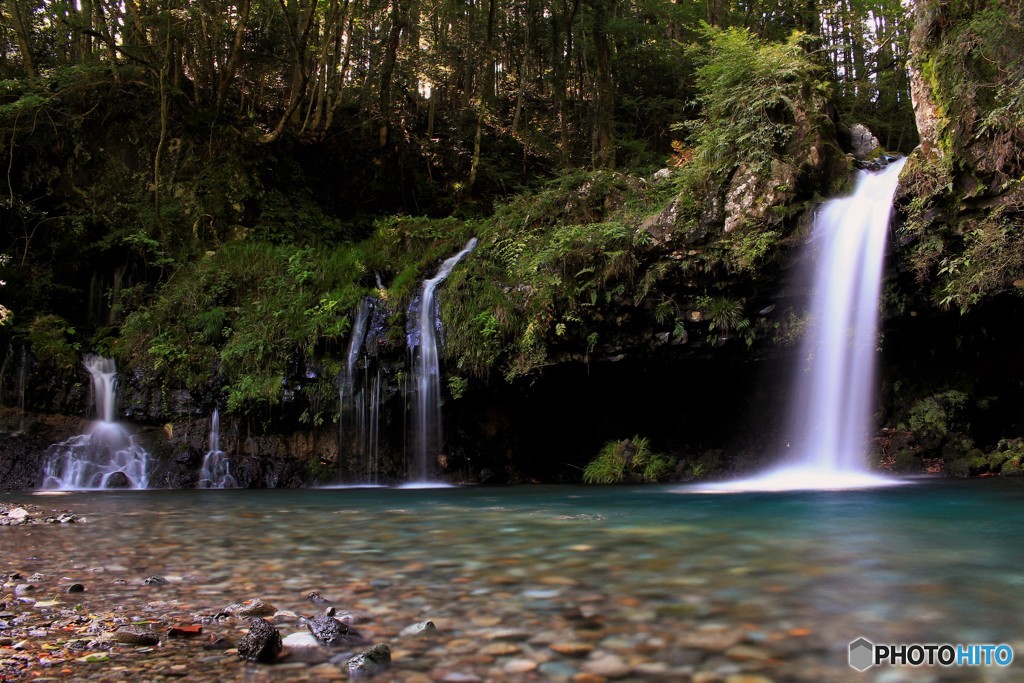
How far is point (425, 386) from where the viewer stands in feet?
35.1

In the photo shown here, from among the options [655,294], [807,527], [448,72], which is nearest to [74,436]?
[655,294]

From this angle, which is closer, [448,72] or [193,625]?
[193,625]

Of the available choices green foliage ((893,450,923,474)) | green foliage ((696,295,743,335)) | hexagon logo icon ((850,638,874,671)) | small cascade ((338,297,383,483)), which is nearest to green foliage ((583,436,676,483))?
green foliage ((696,295,743,335))

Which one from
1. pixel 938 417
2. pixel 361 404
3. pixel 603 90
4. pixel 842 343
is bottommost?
pixel 938 417

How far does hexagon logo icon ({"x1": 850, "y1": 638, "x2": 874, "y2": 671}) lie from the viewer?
209 centimetres

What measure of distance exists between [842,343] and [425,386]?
6.33 metres

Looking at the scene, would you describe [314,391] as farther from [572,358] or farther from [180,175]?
[180,175]

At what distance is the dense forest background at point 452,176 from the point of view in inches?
366

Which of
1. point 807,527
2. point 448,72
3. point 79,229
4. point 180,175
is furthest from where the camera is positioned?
point 448,72

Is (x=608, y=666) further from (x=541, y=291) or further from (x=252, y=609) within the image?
(x=541, y=291)

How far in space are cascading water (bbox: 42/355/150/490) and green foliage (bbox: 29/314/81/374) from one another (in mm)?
344

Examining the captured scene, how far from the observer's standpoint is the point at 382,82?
16812 mm

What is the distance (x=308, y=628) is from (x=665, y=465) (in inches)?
351

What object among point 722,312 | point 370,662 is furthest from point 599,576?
point 722,312
